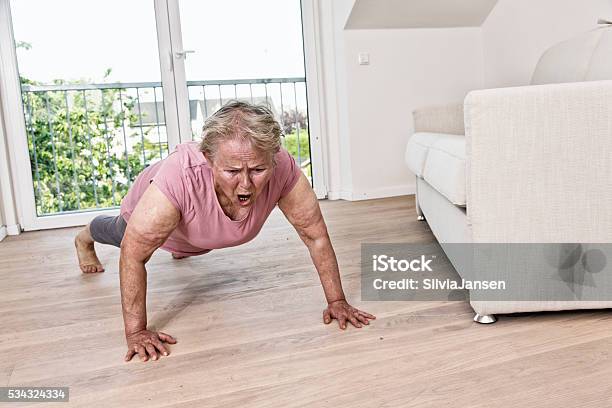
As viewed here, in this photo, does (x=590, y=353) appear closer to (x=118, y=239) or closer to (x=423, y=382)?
(x=423, y=382)

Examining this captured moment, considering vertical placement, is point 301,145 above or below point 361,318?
above

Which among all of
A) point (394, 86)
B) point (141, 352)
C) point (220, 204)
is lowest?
point (141, 352)

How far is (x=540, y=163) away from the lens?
1204mm

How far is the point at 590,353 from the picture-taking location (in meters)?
1.10

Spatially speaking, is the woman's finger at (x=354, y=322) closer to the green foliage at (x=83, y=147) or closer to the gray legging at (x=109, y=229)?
the gray legging at (x=109, y=229)

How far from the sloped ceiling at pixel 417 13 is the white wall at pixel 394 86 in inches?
2.1

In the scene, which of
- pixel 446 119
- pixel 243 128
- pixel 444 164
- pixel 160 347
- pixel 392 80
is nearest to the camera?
pixel 243 128

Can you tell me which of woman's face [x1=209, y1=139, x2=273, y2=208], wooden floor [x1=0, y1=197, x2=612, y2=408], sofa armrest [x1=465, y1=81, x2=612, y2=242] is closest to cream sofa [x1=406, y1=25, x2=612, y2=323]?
sofa armrest [x1=465, y1=81, x2=612, y2=242]

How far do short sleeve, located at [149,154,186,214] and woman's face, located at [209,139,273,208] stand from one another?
9 cm

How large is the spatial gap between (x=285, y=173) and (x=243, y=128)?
27cm

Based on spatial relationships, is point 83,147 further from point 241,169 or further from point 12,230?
point 241,169

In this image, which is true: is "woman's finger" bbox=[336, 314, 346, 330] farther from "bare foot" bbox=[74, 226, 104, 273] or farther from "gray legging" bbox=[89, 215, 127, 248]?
"bare foot" bbox=[74, 226, 104, 273]

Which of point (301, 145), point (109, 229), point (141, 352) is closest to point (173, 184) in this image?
point (141, 352)

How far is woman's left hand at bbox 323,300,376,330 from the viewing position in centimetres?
135
